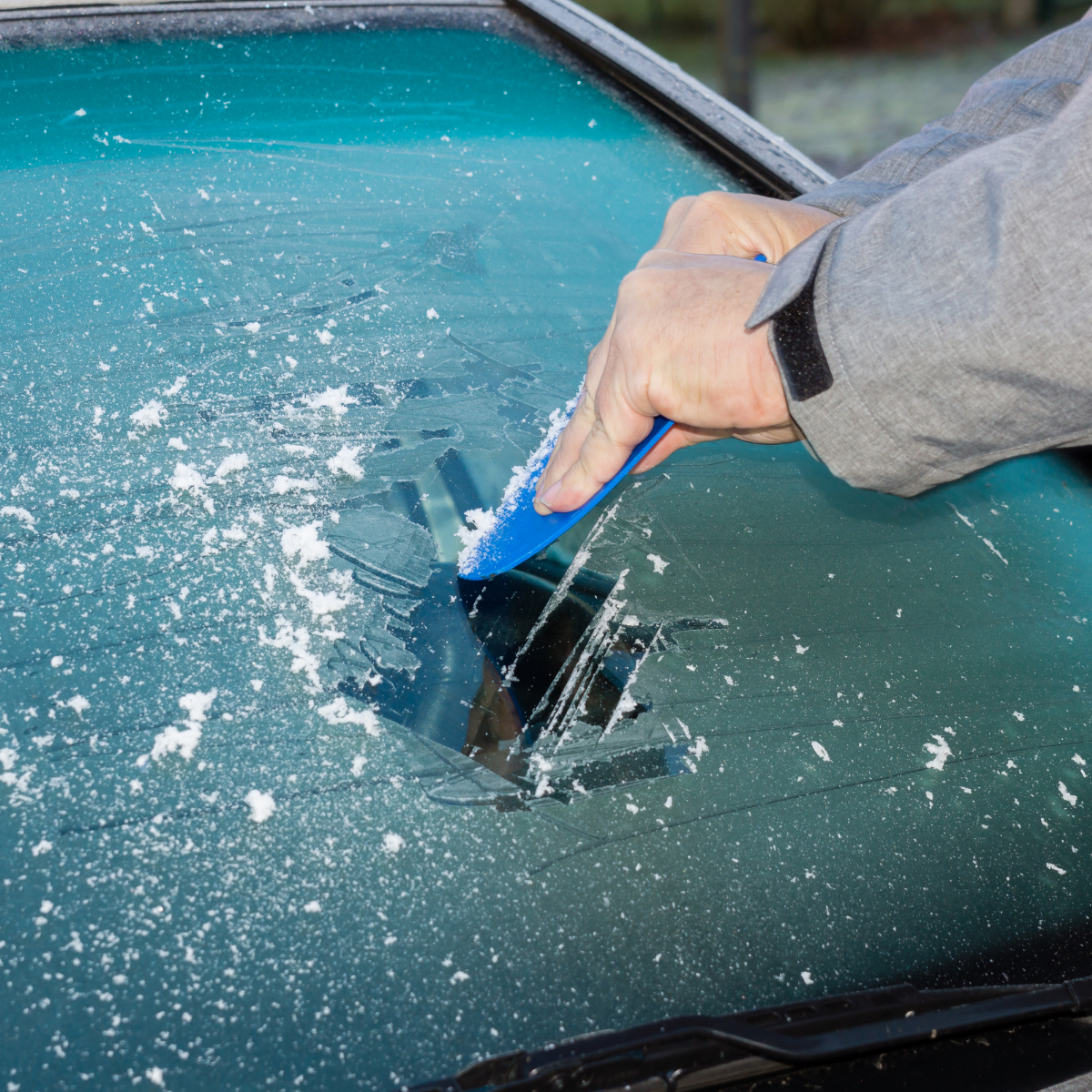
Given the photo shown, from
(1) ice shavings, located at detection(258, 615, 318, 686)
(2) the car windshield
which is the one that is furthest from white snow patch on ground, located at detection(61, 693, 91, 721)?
(1) ice shavings, located at detection(258, 615, 318, 686)

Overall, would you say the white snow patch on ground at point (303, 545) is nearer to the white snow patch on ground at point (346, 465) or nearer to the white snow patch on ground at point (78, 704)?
the white snow patch on ground at point (346, 465)

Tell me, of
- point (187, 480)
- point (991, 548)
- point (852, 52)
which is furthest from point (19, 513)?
point (852, 52)

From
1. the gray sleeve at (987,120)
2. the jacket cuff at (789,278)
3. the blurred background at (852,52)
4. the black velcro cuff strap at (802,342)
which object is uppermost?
the gray sleeve at (987,120)

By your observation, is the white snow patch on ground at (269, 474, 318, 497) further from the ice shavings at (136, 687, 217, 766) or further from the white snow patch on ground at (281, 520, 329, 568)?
the ice shavings at (136, 687, 217, 766)

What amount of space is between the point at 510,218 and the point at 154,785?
1186 millimetres

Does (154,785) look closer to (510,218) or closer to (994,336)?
(994,336)

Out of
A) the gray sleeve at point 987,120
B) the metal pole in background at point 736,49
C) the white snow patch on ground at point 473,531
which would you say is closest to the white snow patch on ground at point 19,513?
the white snow patch on ground at point 473,531

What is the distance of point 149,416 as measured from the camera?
3.85 feet

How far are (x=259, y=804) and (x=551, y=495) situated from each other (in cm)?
48

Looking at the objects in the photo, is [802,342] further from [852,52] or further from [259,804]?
[852,52]

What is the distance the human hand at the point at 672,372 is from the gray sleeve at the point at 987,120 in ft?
1.34

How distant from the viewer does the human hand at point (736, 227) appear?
1.32 metres

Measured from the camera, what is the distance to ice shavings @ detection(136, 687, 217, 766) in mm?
855

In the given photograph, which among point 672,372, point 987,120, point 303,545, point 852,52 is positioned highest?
point 987,120
